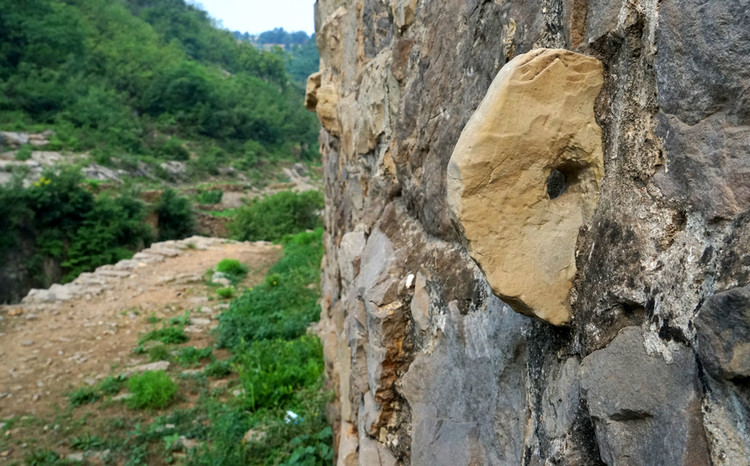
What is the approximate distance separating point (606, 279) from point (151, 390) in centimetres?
402

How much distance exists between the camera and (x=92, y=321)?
609cm

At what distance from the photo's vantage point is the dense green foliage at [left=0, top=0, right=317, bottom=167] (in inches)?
700

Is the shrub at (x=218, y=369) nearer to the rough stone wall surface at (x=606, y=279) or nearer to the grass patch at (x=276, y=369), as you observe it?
the grass patch at (x=276, y=369)

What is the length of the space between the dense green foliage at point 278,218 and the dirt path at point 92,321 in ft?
11.3

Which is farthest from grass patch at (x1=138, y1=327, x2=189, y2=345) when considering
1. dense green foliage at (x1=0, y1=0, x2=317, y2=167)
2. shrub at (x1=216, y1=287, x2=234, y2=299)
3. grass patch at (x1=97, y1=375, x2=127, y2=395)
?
dense green foliage at (x1=0, y1=0, x2=317, y2=167)

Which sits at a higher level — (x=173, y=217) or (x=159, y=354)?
(x=159, y=354)

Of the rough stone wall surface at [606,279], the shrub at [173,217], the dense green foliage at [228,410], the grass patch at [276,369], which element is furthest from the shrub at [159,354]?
the shrub at [173,217]

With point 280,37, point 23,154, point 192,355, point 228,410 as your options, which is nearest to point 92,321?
point 192,355

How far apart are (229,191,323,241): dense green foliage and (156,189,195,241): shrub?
1.08 meters

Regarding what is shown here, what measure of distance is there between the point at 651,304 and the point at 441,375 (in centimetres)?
71

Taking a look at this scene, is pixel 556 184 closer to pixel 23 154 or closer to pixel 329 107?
pixel 329 107

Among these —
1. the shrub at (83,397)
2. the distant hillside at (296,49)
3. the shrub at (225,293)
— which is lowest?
the shrub at (225,293)

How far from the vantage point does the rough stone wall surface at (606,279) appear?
62 cm

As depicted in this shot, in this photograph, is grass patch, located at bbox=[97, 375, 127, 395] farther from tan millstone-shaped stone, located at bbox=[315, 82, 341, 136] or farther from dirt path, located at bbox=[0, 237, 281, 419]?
tan millstone-shaped stone, located at bbox=[315, 82, 341, 136]
